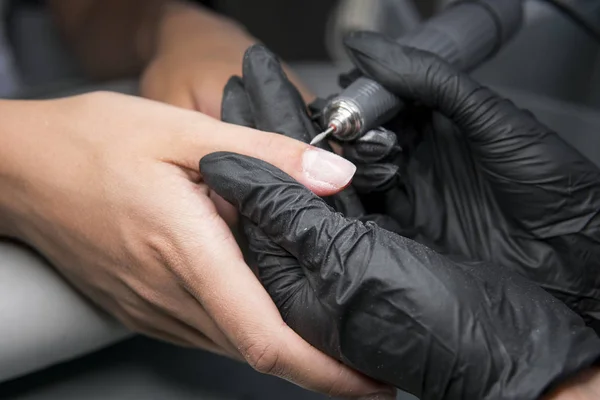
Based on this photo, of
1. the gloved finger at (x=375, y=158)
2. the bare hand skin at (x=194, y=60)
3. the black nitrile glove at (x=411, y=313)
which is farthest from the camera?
the bare hand skin at (x=194, y=60)

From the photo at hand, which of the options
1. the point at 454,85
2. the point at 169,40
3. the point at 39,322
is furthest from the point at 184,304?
the point at 169,40

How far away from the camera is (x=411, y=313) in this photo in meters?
0.38

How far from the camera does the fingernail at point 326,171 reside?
0.45 metres

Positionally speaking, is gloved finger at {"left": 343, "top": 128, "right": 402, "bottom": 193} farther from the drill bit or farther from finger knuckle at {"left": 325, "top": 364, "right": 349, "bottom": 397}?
finger knuckle at {"left": 325, "top": 364, "right": 349, "bottom": 397}

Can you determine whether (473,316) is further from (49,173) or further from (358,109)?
(49,173)

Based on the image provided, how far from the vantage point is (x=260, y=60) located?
51cm

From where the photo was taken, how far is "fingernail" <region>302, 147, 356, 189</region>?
0.45 meters

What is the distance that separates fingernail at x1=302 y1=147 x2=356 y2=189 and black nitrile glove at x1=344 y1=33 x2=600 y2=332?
0.17ft

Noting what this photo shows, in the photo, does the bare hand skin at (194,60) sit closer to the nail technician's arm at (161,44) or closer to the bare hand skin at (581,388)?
the nail technician's arm at (161,44)

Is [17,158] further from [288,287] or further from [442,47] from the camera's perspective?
[442,47]

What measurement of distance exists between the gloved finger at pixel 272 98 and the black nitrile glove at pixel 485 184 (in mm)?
52

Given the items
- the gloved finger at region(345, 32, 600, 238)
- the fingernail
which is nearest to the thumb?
the fingernail

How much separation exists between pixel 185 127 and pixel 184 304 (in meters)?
0.15

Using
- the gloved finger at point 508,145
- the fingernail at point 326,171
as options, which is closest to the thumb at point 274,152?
the fingernail at point 326,171
